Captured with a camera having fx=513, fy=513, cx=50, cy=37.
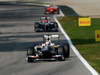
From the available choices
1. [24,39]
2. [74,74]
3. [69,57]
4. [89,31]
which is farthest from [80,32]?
[74,74]

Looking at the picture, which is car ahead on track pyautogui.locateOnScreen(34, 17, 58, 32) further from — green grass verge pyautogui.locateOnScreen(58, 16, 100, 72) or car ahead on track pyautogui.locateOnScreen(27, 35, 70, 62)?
car ahead on track pyautogui.locateOnScreen(27, 35, 70, 62)

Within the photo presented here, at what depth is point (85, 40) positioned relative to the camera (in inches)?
1363

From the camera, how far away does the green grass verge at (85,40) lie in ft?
83.5

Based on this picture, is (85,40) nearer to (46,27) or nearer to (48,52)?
(46,27)

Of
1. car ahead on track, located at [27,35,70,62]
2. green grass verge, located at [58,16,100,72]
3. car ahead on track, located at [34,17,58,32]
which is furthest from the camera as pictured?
car ahead on track, located at [34,17,58,32]

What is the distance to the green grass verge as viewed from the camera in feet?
83.5

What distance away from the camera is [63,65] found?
23.3 m

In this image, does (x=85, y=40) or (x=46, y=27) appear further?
(x=46, y=27)

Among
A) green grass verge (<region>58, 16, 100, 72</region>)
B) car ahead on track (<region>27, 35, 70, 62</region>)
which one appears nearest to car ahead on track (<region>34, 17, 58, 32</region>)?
green grass verge (<region>58, 16, 100, 72</region>)

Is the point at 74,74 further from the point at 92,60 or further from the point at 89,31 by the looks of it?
the point at 89,31

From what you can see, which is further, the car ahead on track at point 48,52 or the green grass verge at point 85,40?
the green grass verge at point 85,40

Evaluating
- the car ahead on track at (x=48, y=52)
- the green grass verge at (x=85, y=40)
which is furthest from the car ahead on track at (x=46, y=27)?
the car ahead on track at (x=48, y=52)

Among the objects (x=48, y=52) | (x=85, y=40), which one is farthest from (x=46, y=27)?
(x=48, y=52)

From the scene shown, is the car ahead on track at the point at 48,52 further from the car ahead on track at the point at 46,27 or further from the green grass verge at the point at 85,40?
the car ahead on track at the point at 46,27
